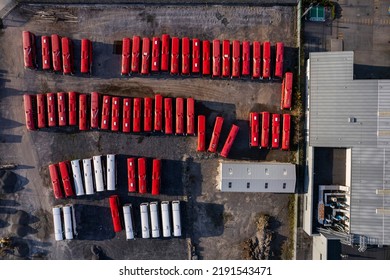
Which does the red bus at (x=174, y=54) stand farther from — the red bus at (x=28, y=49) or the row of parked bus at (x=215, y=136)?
the red bus at (x=28, y=49)

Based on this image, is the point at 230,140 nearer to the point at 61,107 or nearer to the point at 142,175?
the point at 142,175

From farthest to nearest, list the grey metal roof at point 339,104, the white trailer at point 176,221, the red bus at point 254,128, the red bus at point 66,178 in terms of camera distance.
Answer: the white trailer at point 176,221 → the red bus at point 254,128 → the red bus at point 66,178 → the grey metal roof at point 339,104

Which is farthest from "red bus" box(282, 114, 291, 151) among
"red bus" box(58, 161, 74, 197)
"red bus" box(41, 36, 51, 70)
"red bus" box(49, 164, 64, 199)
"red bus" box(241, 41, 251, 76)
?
"red bus" box(41, 36, 51, 70)

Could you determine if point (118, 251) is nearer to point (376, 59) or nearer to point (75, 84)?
point (75, 84)

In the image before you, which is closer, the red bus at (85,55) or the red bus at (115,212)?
the red bus at (85,55)

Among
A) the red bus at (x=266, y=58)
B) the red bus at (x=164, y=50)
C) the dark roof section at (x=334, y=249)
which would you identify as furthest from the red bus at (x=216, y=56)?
the dark roof section at (x=334, y=249)

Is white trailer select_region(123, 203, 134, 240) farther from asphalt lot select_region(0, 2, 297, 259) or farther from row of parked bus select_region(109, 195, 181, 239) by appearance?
asphalt lot select_region(0, 2, 297, 259)
